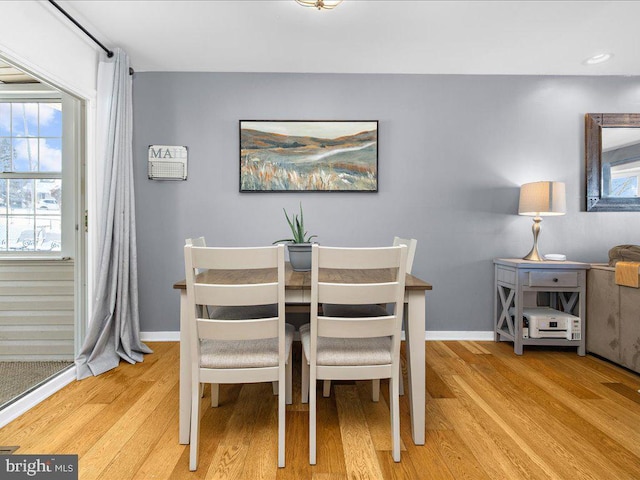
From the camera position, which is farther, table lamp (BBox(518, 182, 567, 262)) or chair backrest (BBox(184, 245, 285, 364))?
table lamp (BBox(518, 182, 567, 262))

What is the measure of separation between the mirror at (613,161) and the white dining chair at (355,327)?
9.18 feet

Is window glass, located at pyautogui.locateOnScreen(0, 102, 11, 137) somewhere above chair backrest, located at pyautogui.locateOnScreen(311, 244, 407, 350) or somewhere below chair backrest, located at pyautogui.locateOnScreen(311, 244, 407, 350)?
above

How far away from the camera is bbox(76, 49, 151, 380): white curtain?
8.60ft

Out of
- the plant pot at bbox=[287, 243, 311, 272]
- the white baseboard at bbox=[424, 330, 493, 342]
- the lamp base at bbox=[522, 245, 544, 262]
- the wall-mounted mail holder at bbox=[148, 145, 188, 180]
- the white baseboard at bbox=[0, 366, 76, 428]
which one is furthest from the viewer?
the white baseboard at bbox=[424, 330, 493, 342]

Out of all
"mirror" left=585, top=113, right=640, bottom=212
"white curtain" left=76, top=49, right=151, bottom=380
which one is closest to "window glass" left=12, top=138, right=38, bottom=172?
"white curtain" left=76, top=49, right=151, bottom=380

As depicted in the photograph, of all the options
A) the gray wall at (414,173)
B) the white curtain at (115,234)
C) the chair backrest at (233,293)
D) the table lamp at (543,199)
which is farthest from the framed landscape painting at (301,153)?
the chair backrest at (233,293)

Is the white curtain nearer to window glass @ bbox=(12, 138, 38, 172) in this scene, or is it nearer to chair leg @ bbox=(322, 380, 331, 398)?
window glass @ bbox=(12, 138, 38, 172)

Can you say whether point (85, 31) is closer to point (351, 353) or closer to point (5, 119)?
point (5, 119)

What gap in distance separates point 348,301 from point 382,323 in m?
0.18

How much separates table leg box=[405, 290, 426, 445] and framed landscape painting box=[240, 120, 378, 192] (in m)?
1.71

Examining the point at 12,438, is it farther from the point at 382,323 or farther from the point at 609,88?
the point at 609,88

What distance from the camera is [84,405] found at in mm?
2020

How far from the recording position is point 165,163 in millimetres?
3115

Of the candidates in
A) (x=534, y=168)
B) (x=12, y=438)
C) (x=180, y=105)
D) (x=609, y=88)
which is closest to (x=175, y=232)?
(x=180, y=105)
